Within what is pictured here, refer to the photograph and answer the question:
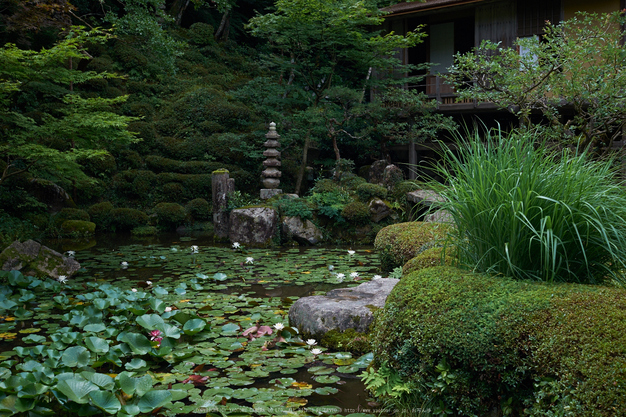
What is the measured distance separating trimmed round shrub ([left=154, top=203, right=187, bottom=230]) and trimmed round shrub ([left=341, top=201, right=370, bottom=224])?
4.32m

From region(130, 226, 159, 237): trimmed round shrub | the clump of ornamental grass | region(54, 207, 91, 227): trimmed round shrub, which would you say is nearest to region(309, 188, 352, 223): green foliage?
region(130, 226, 159, 237): trimmed round shrub

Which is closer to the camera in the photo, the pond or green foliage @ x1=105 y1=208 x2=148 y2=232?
the pond

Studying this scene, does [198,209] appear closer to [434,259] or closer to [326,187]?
[326,187]

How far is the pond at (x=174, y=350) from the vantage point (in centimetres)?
252

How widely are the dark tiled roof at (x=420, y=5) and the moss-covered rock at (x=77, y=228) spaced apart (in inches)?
381

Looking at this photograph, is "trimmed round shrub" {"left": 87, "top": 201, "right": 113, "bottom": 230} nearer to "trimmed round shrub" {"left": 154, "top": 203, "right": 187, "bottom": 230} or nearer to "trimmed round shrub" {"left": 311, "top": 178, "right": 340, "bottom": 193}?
"trimmed round shrub" {"left": 154, "top": 203, "right": 187, "bottom": 230}

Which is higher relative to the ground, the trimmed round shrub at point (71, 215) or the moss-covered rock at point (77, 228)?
the trimmed round shrub at point (71, 215)

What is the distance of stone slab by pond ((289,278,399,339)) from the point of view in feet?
12.4

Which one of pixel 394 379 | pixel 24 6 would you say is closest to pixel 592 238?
pixel 394 379

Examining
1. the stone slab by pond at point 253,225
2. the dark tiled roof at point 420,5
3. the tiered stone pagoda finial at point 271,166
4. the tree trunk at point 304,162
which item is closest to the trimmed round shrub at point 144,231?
the stone slab by pond at point 253,225

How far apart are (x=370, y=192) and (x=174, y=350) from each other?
713 centimetres

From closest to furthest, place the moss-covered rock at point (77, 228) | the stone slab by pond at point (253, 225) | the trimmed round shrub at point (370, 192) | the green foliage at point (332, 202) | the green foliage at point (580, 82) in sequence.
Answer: the green foliage at point (580, 82), the stone slab by pond at point (253, 225), the green foliage at point (332, 202), the trimmed round shrub at point (370, 192), the moss-covered rock at point (77, 228)

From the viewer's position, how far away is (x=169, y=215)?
1143 centimetres

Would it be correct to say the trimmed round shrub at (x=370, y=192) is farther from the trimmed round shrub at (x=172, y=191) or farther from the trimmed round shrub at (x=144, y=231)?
the trimmed round shrub at (x=172, y=191)
